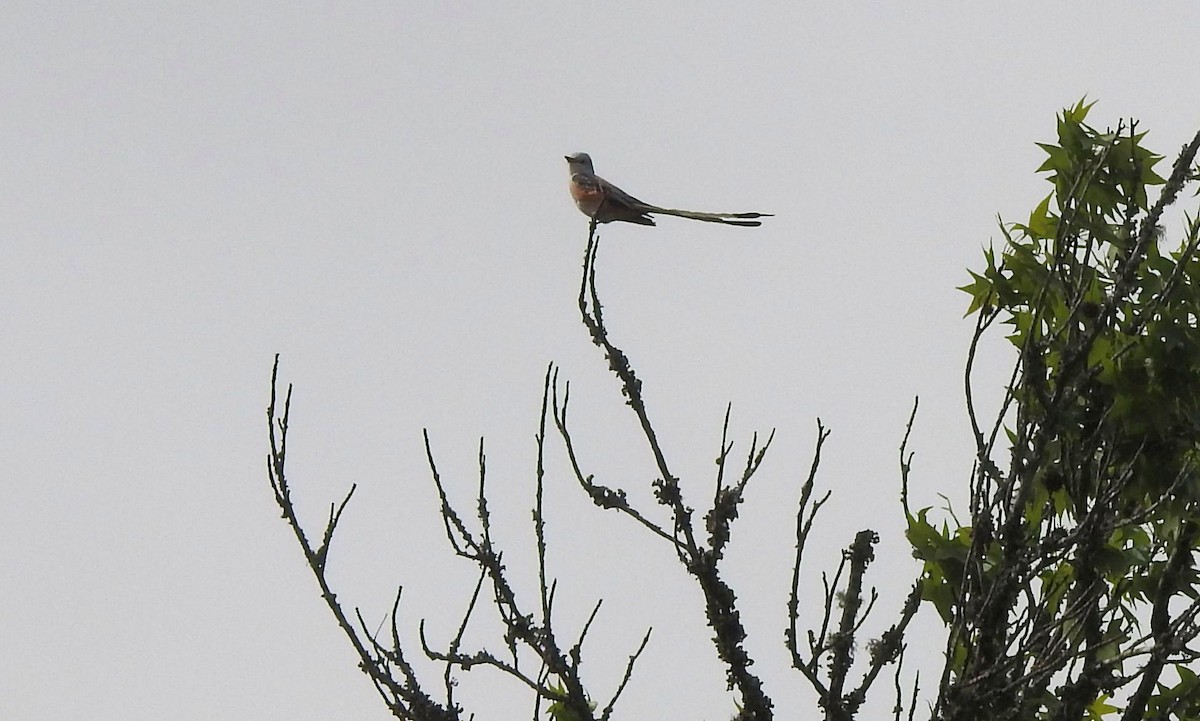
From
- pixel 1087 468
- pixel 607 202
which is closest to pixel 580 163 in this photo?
pixel 607 202

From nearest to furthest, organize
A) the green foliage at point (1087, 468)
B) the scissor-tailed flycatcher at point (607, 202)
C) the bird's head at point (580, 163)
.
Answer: the green foliage at point (1087, 468) → the scissor-tailed flycatcher at point (607, 202) → the bird's head at point (580, 163)

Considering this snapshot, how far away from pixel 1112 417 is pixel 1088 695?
0.88m

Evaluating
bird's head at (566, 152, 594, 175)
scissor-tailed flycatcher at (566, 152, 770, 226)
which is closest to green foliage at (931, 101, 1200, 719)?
scissor-tailed flycatcher at (566, 152, 770, 226)

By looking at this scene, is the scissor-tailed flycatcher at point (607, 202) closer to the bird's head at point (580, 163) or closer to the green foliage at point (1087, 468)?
the bird's head at point (580, 163)

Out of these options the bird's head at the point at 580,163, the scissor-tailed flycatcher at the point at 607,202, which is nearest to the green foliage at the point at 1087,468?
the scissor-tailed flycatcher at the point at 607,202

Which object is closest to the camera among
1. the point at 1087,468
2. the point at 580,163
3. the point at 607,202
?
the point at 1087,468

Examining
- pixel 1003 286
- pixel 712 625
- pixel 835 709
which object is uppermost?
pixel 1003 286

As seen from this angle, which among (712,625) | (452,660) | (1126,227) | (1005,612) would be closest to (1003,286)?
(1126,227)

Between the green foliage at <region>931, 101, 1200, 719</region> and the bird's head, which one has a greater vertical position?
the bird's head

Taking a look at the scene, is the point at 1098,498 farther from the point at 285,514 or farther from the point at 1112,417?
the point at 285,514

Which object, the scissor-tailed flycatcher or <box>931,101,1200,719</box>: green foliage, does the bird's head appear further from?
<box>931,101,1200,719</box>: green foliage

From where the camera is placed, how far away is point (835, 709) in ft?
14.2

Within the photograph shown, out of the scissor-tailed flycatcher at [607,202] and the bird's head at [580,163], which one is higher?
the bird's head at [580,163]

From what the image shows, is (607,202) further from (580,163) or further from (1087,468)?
(1087,468)
